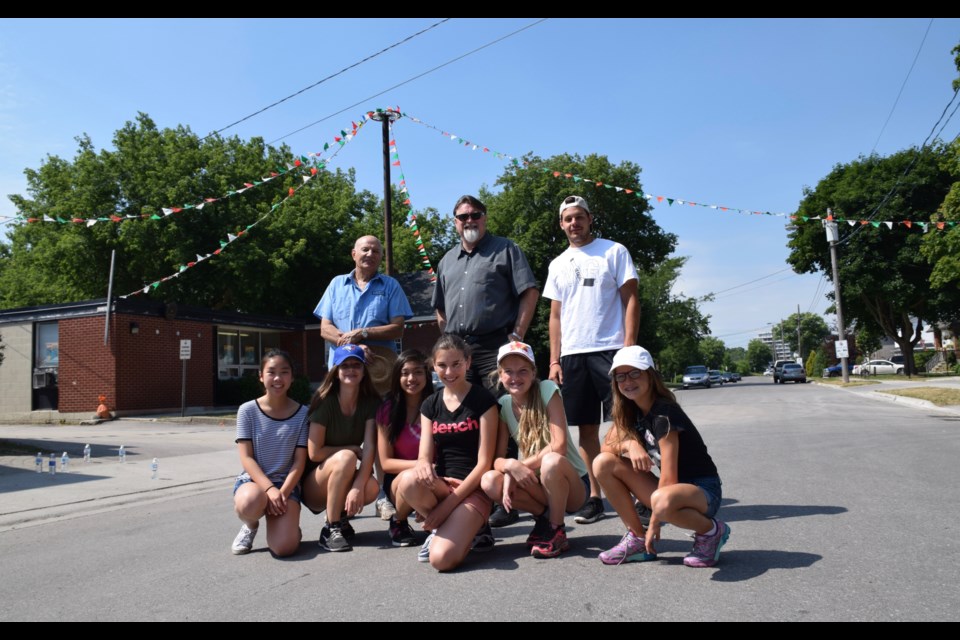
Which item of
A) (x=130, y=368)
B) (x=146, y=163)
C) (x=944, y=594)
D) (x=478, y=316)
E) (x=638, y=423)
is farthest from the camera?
(x=146, y=163)

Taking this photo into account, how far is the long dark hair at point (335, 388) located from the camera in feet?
14.6

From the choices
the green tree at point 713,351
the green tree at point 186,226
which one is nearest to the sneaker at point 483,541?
the green tree at point 186,226

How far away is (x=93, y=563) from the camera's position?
13.3ft

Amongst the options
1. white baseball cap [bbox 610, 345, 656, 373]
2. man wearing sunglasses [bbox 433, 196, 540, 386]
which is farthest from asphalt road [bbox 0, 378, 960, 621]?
man wearing sunglasses [bbox 433, 196, 540, 386]

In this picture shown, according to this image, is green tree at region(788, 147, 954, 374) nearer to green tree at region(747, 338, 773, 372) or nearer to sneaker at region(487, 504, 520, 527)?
sneaker at region(487, 504, 520, 527)

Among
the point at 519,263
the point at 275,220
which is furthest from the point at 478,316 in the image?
the point at 275,220

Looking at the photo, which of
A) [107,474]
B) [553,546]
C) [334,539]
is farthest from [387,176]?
[553,546]

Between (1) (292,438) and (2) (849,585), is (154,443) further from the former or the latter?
(2) (849,585)

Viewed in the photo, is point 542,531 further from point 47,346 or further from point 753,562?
point 47,346

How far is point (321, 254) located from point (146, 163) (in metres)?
8.17

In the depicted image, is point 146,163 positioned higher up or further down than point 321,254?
higher up

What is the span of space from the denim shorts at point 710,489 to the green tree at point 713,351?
118 m

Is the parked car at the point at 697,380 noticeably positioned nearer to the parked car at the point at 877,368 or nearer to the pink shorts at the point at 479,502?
the parked car at the point at 877,368

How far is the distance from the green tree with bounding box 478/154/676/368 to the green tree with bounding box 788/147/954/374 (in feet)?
29.9
